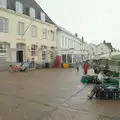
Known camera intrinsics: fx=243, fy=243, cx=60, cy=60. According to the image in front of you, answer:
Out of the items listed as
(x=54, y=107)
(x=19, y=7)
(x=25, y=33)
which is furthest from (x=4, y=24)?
(x=54, y=107)

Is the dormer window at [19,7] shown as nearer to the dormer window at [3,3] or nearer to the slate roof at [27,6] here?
the slate roof at [27,6]

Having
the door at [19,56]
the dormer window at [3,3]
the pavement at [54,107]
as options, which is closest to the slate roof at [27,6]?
the dormer window at [3,3]

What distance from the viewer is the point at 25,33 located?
113 feet

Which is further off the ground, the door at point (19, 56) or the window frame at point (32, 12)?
the window frame at point (32, 12)

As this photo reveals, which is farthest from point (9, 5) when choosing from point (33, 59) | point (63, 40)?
point (63, 40)

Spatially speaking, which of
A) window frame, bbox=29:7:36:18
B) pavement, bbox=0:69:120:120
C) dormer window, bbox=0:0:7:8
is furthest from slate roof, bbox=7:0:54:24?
pavement, bbox=0:69:120:120

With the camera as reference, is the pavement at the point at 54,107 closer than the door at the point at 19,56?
Answer: Yes

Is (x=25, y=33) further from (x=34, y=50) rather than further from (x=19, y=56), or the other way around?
(x=34, y=50)

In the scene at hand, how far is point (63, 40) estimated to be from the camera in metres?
46.1

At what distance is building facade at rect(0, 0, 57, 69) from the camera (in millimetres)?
30844

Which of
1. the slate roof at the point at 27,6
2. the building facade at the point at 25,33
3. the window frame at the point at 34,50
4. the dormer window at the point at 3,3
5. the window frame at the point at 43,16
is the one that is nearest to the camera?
the dormer window at the point at 3,3

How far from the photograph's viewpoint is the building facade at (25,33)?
30.8 metres

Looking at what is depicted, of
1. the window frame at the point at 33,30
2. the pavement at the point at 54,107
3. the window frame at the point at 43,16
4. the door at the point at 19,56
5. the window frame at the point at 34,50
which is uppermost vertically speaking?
the window frame at the point at 43,16

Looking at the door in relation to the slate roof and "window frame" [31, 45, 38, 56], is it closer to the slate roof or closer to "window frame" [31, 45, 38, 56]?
"window frame" [31, 45, 38, 56]
